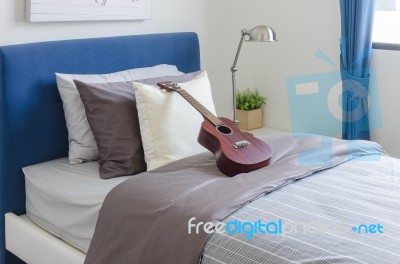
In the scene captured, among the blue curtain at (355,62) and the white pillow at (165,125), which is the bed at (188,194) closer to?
the white pillow at (165,125)

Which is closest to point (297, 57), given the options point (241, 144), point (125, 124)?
point (241, 144)

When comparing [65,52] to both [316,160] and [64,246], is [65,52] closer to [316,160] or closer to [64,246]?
[64,246]

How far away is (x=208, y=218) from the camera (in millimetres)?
1661

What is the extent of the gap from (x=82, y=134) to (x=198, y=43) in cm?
106

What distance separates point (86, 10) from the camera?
261 centimetres

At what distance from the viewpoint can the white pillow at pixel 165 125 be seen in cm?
227

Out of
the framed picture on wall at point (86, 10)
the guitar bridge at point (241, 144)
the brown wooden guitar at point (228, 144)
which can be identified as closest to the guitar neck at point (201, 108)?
the brown wooden guitar at point (228, 144)

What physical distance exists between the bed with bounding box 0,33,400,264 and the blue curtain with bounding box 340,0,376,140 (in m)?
0.71

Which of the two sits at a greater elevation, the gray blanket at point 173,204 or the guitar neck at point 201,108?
the guitar neck at point 201,108

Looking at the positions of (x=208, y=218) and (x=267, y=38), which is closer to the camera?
(x=208, y=218)

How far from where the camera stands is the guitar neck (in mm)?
2299

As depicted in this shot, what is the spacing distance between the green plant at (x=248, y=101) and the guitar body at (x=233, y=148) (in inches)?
47.9

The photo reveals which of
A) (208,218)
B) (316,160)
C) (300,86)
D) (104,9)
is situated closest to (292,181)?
(316,160)

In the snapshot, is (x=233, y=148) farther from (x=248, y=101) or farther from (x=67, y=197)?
(x=248, y=101)
